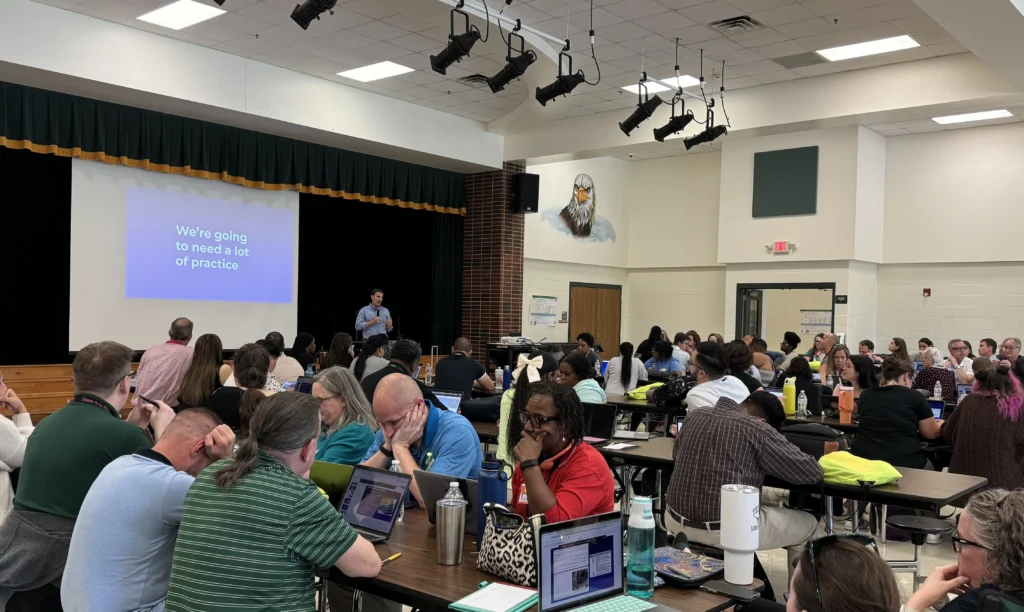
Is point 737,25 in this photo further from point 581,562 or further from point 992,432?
point 581,562

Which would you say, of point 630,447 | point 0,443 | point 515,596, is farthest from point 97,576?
point 630,447

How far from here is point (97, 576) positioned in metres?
2.30

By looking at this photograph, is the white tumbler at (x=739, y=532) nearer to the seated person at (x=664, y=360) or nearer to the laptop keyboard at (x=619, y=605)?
the laptop keyboard at (x=619, y=605)

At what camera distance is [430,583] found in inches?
92.4

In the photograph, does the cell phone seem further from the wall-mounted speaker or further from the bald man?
the wall-mounted speaker

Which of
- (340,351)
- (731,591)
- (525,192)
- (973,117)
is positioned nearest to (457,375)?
(340,351)

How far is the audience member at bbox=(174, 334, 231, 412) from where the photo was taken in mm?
5285

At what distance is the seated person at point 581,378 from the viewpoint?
5.62 meters

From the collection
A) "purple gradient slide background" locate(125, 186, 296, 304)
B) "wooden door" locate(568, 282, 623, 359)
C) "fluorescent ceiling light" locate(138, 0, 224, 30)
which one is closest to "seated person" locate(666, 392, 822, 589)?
"fluorescent ceiling light" locate(138, 0, 224, 30)

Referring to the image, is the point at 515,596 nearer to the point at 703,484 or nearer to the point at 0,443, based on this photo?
the point at 703,484

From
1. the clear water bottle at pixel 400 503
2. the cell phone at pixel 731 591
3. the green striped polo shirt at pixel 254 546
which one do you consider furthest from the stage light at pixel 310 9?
the cell phone at pixel 731 591

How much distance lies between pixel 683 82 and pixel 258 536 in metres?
8.49

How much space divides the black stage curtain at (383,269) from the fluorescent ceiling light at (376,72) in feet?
6.94

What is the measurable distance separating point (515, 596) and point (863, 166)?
11404 millimetres
